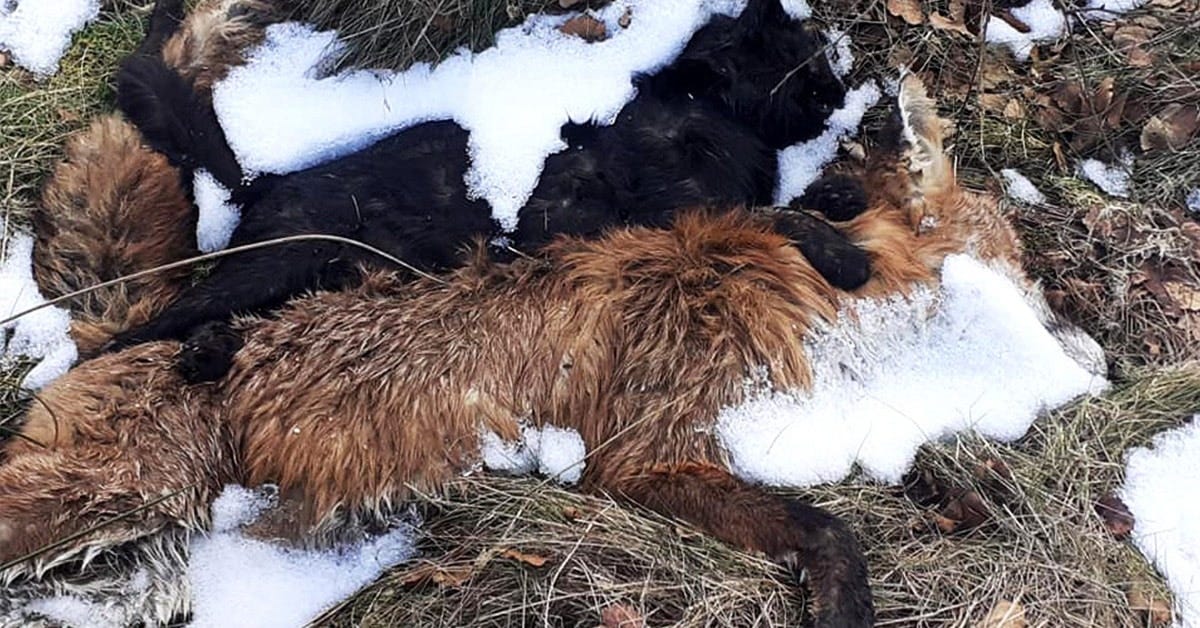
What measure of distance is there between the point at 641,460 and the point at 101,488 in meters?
1.62

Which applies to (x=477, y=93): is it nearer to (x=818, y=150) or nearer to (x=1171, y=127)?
(x=818, y=150)

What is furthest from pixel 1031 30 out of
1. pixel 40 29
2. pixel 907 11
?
pixel 40 29

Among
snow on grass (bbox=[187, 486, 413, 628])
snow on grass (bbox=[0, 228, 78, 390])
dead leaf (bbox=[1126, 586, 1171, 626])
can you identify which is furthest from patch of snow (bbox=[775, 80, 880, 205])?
snow on grass (bbox=[0, 228, 78, 390])

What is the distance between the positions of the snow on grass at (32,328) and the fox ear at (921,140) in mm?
3013

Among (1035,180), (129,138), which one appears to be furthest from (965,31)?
(129,138)

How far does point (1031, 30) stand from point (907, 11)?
0.57 m

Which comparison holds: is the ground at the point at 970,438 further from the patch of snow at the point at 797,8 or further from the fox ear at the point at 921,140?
the fox ear at the point at 921,140

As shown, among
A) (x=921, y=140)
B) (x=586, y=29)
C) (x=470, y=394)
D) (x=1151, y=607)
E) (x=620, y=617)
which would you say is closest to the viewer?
(x=620, y=617)

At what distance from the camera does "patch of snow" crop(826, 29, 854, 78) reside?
4.00 m

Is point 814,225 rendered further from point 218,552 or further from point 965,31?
point 218,552

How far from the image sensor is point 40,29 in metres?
3.94

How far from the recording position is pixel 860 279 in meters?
3.31

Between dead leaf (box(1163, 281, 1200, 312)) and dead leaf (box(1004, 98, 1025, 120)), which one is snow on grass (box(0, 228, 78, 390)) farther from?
dead leaf (box(1163, 281, 1200, 312))

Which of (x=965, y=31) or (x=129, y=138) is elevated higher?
(x=129, y=138)
